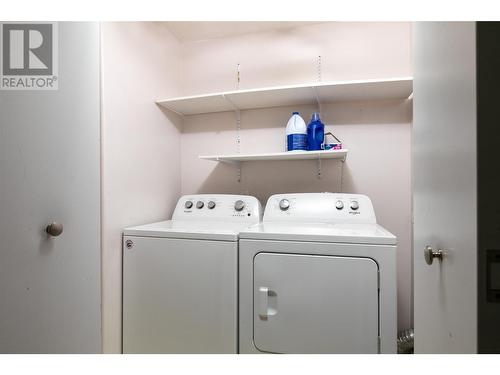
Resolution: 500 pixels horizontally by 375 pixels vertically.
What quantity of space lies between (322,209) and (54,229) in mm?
1453

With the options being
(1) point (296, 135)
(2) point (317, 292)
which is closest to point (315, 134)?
(1) point (296, 135)

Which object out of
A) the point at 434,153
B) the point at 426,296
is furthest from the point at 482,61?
the point at 426,296

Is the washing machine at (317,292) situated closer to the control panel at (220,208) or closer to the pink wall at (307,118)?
the control panel at (220,208)

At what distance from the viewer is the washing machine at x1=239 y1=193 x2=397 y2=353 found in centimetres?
113

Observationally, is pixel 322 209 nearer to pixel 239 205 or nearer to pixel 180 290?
pixel 239 205

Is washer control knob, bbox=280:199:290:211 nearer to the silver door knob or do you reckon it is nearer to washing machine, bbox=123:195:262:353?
washing machine, bbox=123:195:262:353

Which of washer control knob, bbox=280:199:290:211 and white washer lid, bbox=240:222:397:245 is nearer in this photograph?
white washer lid, bbox=240:222:397:245

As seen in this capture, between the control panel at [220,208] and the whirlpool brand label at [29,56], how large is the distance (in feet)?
3.50

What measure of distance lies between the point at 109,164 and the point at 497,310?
1.64 meters

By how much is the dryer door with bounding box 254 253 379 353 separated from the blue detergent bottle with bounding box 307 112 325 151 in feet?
2.89

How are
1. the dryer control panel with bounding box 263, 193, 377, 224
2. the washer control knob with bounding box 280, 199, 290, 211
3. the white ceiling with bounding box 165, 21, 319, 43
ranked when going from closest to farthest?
the dryer control panel with bounding box 263, 193, 377, 224 < the washer control knob with bounding box 280, 199, 290, 211 < the white ceiling with bounding box 165, 21, 319, 43

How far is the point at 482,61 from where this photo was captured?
49 cm

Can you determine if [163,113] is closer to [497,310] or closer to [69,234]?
[69,234]

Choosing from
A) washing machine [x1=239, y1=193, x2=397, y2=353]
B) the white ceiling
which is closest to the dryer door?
washing machine [x1=239, y1=193, x2=397, y2=353]
